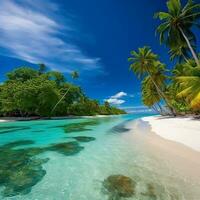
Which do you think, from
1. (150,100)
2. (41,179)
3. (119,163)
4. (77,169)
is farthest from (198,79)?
(150,100)

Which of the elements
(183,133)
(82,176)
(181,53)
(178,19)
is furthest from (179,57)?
(82,176)

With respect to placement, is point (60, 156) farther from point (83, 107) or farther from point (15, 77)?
point (83, 107)

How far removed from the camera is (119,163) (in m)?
5.88

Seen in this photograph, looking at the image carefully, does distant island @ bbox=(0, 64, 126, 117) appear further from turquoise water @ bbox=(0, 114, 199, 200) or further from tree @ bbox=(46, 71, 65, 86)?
turquoise water @ bbox=(0, 114, 199, 200)

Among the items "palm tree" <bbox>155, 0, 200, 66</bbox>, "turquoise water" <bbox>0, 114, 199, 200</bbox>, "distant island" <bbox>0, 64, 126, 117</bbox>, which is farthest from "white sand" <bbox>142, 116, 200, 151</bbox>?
"distant island" <bbox>0, 64, 126, 117</bbox>

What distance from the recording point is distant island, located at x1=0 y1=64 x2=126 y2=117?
35.3 m

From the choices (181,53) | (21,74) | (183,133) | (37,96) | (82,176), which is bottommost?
(82,176)

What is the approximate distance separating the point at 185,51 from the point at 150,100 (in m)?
15.5

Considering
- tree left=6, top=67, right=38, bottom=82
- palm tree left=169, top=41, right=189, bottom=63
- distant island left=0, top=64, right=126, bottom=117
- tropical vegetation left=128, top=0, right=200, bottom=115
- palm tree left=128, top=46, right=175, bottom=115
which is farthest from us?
tree left=6, top=67, right=38, bottom=82

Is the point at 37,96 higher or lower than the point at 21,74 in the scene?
lower

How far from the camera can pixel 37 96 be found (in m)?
37.4

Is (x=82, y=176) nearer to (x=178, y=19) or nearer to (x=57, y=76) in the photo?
(x=178, y=19)

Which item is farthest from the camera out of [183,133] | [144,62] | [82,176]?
[144,62]

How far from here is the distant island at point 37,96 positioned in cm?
3531
